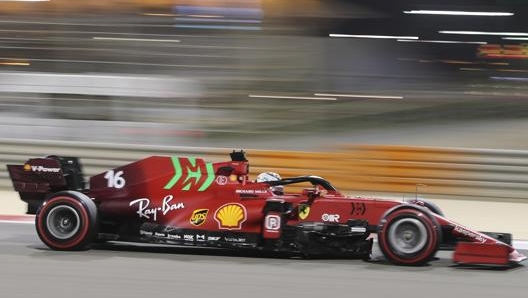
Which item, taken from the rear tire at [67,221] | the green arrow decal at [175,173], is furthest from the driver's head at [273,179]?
the rear tire at [67,221]

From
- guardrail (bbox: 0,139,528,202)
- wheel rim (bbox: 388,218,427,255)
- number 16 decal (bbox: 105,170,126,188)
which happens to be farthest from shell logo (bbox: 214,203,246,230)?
guardrail (bbox: 0,139,528,202)

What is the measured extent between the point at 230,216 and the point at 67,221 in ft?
4.69

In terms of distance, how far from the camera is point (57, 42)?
14.8 m

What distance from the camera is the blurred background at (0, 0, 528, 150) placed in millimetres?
12742

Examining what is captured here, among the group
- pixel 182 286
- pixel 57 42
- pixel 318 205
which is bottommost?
pixel 182 286

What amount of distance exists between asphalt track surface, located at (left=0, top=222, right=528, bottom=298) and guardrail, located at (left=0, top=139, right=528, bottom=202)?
4005 millimetres

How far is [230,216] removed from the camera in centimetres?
674

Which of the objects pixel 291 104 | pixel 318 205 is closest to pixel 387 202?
pixel 318 205

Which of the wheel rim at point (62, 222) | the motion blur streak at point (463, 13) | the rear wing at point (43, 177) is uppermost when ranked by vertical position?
the motion blur streak at point (463, 13)

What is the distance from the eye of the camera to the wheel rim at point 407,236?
20.7ft

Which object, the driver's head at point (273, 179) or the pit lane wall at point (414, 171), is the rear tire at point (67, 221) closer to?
the driver's head at point (273, 179)

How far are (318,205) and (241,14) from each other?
8.65 meters

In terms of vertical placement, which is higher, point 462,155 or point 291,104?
point 291,104

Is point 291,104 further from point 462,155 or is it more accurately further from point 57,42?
point 57,42
